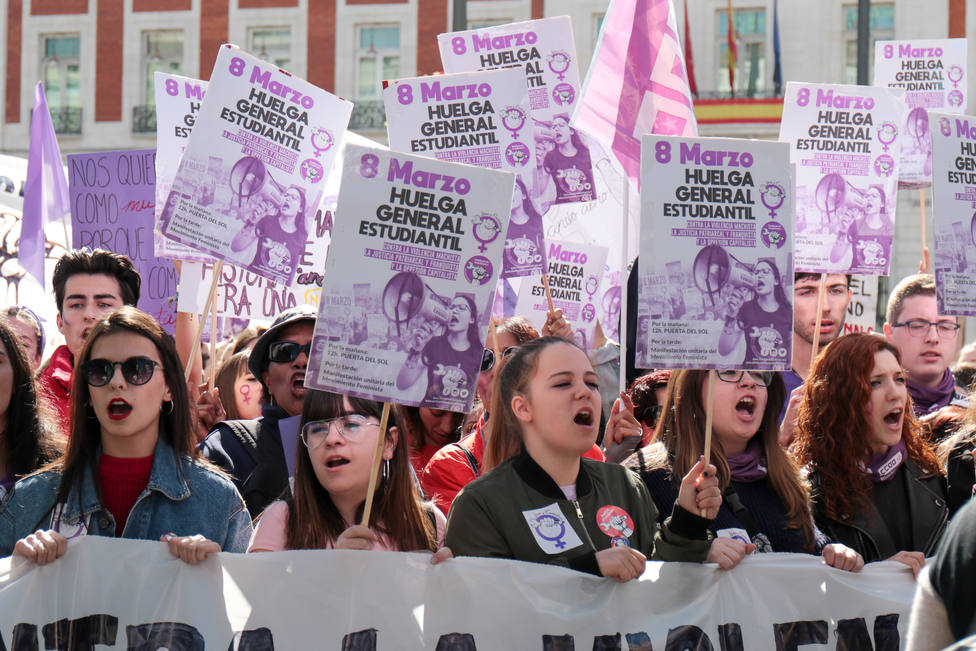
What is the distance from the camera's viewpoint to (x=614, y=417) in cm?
517

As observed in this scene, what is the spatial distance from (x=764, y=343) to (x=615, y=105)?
238cm

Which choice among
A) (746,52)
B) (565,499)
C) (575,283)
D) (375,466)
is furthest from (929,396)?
(746,52)

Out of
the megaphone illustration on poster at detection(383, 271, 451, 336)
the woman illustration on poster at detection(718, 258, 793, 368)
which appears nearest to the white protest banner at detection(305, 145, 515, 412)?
the megaphone illustration on poster at detection(383, 271, 451, 336)

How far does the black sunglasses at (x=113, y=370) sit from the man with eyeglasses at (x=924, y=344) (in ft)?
11.0

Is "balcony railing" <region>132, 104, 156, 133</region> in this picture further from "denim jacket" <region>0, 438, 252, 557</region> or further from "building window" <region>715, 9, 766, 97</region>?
"denim jacket" <region>0, 438, 252, 557</region>

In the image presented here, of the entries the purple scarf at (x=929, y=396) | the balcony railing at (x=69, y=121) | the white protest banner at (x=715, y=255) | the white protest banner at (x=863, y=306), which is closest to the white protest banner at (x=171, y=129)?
the white protest banner at (x=715, y=255)

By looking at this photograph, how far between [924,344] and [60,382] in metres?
3.60

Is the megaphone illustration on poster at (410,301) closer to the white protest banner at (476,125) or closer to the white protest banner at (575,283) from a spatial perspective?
the white protest banner at (476,125)

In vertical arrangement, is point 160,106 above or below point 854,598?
above

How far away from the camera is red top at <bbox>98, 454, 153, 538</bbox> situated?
3857 millimetres

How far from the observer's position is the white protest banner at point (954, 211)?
16.7 ft

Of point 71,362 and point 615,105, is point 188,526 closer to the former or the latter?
point 71,362

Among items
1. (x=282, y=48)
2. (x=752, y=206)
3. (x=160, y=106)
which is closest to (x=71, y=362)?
(x=160, y=106)

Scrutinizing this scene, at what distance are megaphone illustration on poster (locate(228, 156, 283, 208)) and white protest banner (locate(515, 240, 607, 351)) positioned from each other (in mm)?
2082
